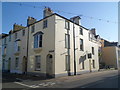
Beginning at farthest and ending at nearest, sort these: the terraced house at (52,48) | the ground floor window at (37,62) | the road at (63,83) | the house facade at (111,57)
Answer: the house facade at (111,57)
the ground floor window at (37,62)
the terraced house at (52,48)
the road at (63,83)

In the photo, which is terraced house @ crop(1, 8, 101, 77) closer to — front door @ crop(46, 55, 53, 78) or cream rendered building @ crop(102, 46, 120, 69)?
front door @ crop(46, 55, 53, 78)

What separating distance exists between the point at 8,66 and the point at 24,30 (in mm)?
9311

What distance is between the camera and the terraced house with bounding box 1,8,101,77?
16141 mm

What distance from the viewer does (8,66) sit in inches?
995

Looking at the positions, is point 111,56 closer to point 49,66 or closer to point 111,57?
point 111,57

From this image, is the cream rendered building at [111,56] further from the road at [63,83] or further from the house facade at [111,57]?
the road at [63,83]

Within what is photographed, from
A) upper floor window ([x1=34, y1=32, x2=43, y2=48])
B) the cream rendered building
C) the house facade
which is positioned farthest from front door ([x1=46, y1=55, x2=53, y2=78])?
the cream rendered building

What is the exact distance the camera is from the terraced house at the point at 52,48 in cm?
1614

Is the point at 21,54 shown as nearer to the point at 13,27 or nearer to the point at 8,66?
the point at 8,66

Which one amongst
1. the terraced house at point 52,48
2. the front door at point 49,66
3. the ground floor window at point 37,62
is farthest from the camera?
the ground floor window at point 37,62

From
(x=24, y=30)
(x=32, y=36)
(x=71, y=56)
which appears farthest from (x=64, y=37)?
(x=24, y=30)

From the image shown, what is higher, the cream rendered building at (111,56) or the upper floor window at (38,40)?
the upper floor window at (38,40)

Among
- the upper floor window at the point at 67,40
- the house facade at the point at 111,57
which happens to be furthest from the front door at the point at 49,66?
the house facade at the point at 111,57

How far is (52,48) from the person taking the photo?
1580cm
